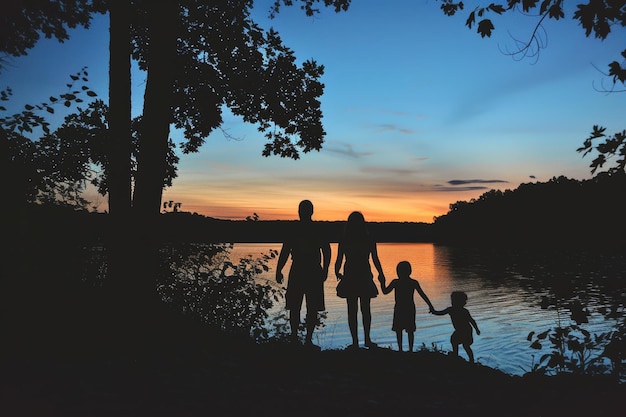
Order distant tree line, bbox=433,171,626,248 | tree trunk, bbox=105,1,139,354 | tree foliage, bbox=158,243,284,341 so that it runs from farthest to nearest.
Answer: distant tree line, bbox=433,171,626,248 → tree foliage, bbox=158,243,284,341 → tree trunk, bbox=105,1,139,354

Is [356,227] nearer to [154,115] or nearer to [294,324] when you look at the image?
[294,324]

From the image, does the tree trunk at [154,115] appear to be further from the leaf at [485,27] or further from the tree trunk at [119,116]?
the leaf at [485,27]

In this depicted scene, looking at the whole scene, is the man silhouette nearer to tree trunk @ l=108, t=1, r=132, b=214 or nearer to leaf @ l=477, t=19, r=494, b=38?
tree trunk @ l=108, t=1, r=132, b=214

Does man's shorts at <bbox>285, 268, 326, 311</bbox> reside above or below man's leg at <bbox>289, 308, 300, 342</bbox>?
above

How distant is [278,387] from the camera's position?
19.7 feet

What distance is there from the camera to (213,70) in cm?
1348

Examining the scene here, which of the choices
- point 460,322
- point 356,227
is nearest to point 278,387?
point 356,227

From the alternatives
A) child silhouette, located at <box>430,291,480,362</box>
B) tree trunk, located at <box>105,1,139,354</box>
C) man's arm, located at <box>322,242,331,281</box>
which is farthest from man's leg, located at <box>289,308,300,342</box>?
child silhouette, located at <box>430,291,480,362</box>

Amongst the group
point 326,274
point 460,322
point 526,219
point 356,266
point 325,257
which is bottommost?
point 460,322

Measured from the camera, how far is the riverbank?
5004mm

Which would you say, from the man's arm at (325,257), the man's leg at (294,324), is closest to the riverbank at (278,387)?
the man's leg at (294,324)

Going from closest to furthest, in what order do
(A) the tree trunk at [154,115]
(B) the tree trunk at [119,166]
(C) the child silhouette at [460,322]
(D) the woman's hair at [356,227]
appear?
(B) the tree trunk at [119,166]
(D) the woman's hair at [356,227]
(A) the tree trunk at [154,115]
(C) the child silhouette at [460,322]

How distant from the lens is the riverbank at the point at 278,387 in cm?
500

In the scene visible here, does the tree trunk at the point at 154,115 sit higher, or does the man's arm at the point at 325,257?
the tree trunk at the point at 154,115
